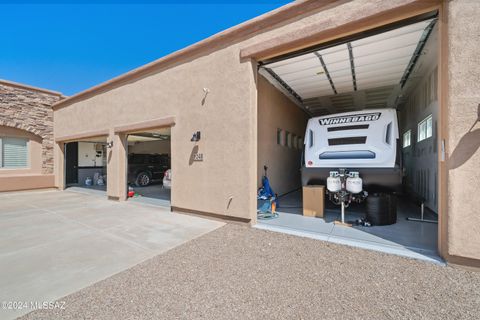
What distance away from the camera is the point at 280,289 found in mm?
2328

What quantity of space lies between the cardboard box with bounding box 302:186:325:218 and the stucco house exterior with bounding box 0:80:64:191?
38.5 ft

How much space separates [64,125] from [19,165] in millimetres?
2616

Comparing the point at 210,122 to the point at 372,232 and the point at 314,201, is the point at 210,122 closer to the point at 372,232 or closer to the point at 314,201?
the point at 314,201

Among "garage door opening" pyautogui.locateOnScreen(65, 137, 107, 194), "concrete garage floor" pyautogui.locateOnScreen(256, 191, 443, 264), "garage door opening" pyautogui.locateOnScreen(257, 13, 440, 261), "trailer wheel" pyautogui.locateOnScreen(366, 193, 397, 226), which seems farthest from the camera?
"garage door opening" pyautogui.locateOnScreen(65, 137, 107, 194)

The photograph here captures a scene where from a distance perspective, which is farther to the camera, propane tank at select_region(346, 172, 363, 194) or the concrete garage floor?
propane tank at select_region(346, 172, 363, 194)

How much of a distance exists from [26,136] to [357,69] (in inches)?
523

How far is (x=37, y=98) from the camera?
392 inches

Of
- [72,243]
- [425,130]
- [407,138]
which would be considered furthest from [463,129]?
[407,138]

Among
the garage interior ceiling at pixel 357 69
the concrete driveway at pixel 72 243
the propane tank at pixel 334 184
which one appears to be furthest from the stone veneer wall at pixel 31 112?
the propane tank at pixel 334 184

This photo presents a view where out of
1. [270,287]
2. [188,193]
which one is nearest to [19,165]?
[188,193]

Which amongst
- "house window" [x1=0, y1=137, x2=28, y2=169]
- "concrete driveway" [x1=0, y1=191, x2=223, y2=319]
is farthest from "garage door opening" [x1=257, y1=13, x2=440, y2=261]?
"house window" [x1=0, y1=137, x2=28, y2=169]

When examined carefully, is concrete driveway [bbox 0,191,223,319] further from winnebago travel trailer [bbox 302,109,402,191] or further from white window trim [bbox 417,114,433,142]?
white window trim [bbox 417,114,433,142]

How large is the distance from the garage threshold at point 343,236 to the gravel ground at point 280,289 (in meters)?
0.19

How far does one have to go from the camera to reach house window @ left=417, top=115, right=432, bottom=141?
562 centimetres
